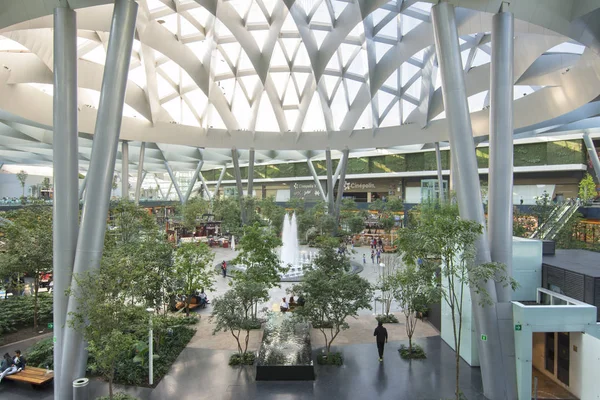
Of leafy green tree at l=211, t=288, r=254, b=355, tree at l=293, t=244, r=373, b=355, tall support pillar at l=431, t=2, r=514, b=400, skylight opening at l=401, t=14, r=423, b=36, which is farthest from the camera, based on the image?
skylight opening at l=401, t=14, r=423, b=36

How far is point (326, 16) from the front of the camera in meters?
24.7

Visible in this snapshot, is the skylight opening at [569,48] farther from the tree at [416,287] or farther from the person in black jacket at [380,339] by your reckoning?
the person in black jacket at [380,339]

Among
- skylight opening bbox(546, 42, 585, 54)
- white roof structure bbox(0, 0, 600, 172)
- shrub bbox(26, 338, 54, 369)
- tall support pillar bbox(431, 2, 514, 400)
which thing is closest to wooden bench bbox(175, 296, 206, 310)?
shrub bbox(26, 338, 54, 369)

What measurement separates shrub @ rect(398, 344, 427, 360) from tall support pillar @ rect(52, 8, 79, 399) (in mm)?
10955

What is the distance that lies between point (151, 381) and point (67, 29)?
10.8 m

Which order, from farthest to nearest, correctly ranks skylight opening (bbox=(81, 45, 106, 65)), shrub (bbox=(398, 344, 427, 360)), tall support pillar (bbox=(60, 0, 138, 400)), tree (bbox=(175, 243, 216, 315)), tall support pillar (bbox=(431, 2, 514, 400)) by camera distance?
skylight opening (bbox=(81, 45, 106, 65)) → tree (bbox=(175, 243, 216, 315)) → shrub (bbox=(398, 344, 427, 360)) → tall support pillar (bbox=(431, 2, 514, 400)) → tall support pillar (bbox=(60, 0, 138, 400))

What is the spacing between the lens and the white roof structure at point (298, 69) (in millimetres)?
18750

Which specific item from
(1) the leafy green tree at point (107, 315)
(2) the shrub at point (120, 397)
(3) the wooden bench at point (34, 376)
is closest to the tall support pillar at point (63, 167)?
(3) the wooden bench at point (34, 376)

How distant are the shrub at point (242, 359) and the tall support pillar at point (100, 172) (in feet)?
14.7

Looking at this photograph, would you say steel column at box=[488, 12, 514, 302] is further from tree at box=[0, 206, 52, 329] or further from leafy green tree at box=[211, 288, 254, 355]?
tree at box=[0, 206, 52, 329]

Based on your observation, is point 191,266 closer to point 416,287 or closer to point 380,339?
point 380,339

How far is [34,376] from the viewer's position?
11.3 meters

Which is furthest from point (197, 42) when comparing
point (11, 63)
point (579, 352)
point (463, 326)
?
point (579, 352)

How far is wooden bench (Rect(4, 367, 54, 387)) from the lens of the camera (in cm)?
1109
